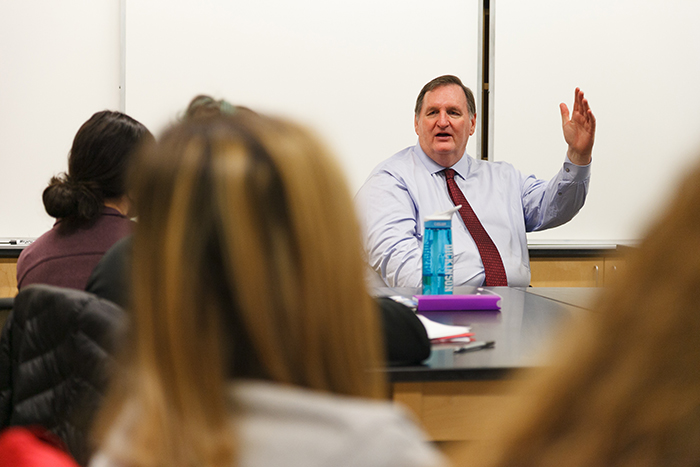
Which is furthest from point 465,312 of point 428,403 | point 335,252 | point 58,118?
point 58,118

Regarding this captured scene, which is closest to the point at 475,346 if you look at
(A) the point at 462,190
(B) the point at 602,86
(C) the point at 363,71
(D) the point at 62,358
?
(D) the point at 62,358

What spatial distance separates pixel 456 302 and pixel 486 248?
816 mm

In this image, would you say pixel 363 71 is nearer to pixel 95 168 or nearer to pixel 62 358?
pixel 95 168

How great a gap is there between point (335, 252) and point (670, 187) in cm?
30

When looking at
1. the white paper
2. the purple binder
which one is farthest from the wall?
the white paper

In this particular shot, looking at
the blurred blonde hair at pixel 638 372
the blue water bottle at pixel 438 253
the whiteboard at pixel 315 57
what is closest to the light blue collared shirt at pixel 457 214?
the blue water bottle at pixel 438 253

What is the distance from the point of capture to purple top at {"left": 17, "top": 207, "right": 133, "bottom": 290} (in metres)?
1.70

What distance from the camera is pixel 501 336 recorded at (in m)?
1.42

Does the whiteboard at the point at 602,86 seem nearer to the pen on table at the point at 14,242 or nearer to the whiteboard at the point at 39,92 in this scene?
the whiteboard at the point at 39,92

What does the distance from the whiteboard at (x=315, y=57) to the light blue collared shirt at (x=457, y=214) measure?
83 centimetres

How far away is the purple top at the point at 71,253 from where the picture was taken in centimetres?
170

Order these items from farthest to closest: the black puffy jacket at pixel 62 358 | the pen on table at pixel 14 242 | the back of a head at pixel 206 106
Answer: the pen on table at pixel 14 242, the black puffy jacket at pixel 62 358, the back of a head at pixel 206 106

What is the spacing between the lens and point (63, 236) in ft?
5.68

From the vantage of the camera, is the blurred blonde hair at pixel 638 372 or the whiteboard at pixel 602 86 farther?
the whiteboard at pixel 602 86
